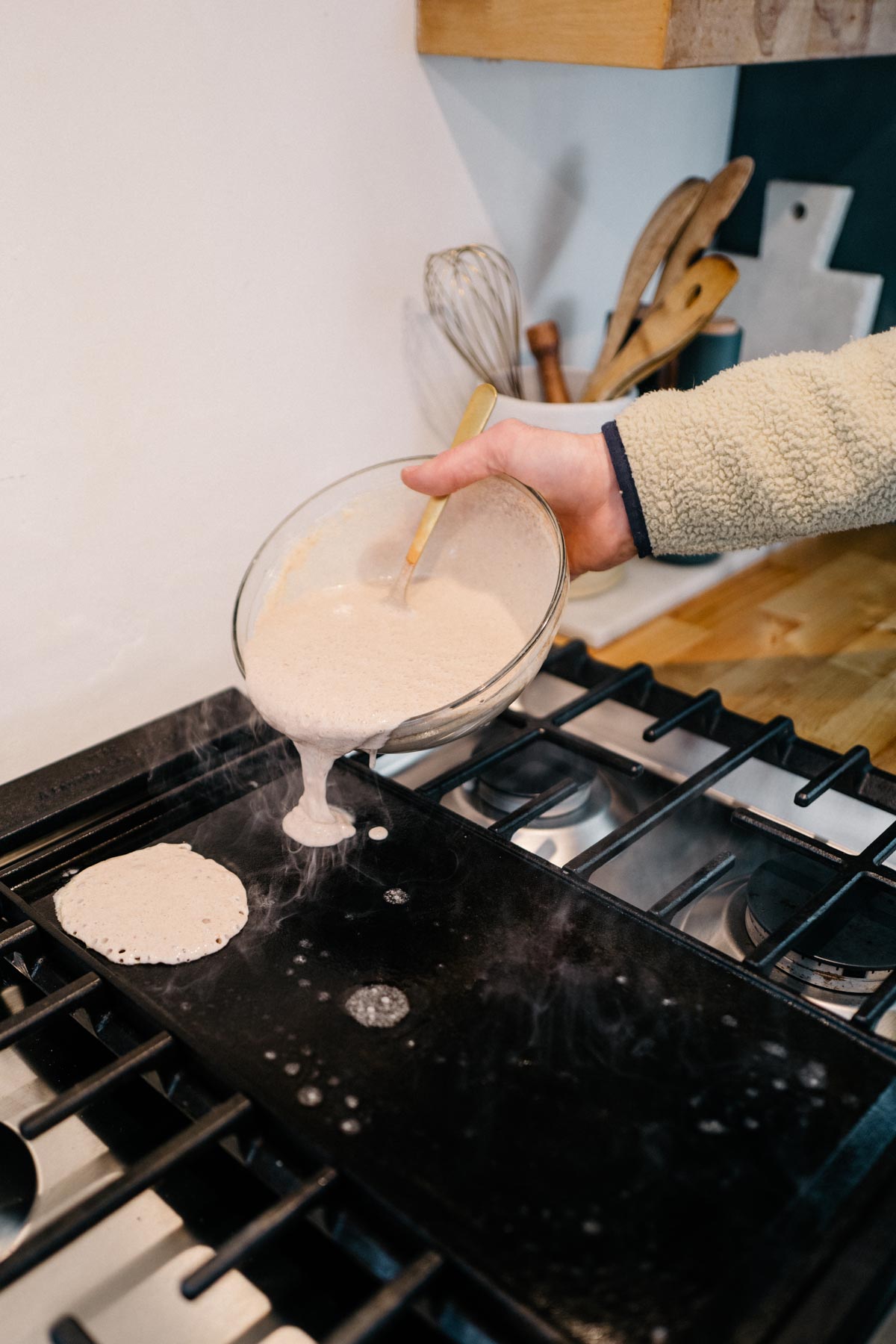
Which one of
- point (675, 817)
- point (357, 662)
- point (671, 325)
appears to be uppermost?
point (671, 325)

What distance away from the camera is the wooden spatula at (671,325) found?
979 millimetres

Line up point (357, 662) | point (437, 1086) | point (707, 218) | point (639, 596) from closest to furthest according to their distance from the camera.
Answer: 1. point (437, 1086)
2. point (357, 662)
3. point (707, 218)
4. point (639, 596)

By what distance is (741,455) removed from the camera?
29.7 inches

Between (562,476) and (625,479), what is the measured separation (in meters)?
0.05

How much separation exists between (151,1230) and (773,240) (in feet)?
3.75

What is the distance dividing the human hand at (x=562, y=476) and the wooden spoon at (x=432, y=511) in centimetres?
1

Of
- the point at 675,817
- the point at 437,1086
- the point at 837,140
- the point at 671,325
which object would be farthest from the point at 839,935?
the point at 837,140

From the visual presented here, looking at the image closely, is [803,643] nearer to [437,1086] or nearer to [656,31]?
[656,31]

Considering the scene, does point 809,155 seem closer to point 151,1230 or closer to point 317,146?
point 317,146

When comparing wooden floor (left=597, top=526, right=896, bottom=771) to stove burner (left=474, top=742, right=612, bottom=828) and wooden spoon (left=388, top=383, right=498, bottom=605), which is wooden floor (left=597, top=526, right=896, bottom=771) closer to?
stove burner (left=474, top=742, right=612, bottom=828)

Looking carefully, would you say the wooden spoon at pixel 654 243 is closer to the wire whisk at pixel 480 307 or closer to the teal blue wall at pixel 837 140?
the wire whisk at pixel 480 307

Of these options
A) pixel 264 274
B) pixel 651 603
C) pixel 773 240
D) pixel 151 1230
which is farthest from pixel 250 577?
pixel 773 240

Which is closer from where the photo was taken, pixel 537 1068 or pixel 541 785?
pixel 537 1068

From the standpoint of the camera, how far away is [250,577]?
2.41 ft
